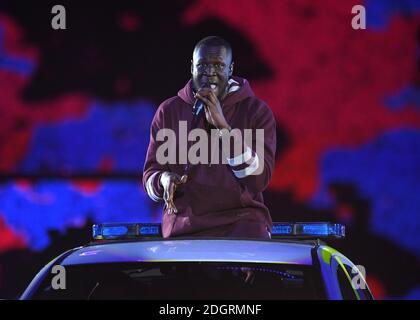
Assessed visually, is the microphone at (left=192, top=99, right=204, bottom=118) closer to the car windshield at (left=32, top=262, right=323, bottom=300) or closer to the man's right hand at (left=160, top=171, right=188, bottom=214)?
the man's right hand at (left=160, top=171, right=188, bottom=214)

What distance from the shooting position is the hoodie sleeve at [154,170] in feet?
10.4

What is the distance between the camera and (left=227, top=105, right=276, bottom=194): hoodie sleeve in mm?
3017

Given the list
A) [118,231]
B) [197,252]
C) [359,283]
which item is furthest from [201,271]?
[118,231]

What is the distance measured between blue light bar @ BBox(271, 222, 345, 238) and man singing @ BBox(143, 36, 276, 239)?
103mm

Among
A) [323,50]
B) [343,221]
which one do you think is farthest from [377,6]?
[343,221]

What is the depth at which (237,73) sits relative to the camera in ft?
17.3

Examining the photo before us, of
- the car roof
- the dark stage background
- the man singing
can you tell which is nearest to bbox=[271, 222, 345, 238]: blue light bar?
the man singing

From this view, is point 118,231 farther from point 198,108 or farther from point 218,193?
point 198,108

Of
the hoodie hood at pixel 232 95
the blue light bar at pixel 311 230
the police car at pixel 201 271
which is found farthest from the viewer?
the hoodie hood at pixel 232 95

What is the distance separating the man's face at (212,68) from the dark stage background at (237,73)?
200cm

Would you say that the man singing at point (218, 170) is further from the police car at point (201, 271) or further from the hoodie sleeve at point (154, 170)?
the police car at point (201, 271)

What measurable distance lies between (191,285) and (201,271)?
23 centimetres


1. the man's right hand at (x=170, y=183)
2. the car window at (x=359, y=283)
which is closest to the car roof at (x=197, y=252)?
the car window at (x=359, y=283)
